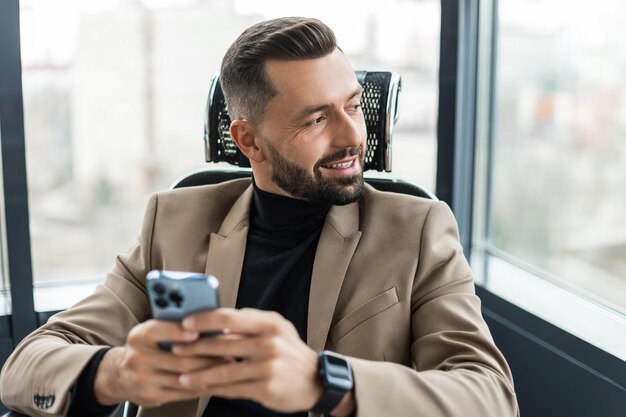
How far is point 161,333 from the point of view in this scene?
1.26m

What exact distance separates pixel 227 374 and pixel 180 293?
0.17 meters

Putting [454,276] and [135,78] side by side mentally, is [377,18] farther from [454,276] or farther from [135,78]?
[454,276]

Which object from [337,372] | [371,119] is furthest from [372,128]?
[337,372]

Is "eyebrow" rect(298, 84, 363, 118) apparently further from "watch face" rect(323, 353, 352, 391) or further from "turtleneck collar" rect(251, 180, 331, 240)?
"watch face" rect(323, 353, 352, 391)

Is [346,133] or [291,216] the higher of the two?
[346,133]

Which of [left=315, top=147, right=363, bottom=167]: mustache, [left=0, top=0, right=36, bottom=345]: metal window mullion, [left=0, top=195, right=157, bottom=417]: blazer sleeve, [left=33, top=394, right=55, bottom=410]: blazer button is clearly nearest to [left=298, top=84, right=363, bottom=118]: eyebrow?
[left=315, top=147, right=363, bottom=167]: mustache

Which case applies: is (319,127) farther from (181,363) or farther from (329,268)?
(181,363)

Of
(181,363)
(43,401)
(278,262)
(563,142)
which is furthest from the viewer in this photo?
(563,142)

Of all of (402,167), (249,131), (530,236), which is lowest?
(530,236)

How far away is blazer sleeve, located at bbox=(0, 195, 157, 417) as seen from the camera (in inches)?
60.4

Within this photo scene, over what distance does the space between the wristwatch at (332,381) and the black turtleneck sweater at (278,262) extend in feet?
1.11

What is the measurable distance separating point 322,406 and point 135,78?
1.65 m

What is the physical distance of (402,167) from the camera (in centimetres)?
299

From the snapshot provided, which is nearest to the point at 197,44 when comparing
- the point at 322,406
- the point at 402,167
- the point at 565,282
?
the point at 402,167
